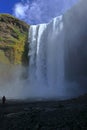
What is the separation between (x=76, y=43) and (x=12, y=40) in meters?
24.6

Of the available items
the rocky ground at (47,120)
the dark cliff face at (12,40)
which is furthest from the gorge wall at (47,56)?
the rocky ground at (47,120)

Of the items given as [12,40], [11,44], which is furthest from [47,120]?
[12,40]

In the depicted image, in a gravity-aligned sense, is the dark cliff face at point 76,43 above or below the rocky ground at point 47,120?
above

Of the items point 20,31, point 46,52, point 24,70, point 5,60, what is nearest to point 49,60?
point 46,52

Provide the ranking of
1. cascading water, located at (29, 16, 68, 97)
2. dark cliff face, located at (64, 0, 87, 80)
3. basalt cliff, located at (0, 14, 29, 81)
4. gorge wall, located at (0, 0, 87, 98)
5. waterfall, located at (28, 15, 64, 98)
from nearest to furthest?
gorge wall, located at (0, 0, 87, 98), dark cliff face, located at (64, 0, 87, 80), cascading water, located at (29, 16, 68, 97), waterfall, located at (28, 15, 64, 98), basalt cliff, located at (0, 14, 29, 81)

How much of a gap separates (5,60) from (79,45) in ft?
79.1

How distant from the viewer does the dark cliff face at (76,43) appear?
2940 inches

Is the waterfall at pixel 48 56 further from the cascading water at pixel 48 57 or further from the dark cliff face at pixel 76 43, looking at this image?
the dark cliff face at pixel 76 43

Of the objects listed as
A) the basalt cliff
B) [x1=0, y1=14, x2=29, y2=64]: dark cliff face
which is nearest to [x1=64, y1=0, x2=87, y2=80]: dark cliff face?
the basalt cliff

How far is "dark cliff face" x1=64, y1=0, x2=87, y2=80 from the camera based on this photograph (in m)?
74.7

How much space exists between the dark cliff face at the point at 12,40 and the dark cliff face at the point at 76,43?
16.7m

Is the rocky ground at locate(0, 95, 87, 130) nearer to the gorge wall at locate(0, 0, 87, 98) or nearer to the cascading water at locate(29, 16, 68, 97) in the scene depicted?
the gorge wall at locate(0, 0, 87, 98)

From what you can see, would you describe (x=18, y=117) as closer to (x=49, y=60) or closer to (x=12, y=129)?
(x=12, y=129)

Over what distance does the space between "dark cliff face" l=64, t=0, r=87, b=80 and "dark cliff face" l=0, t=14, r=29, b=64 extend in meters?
16.7
